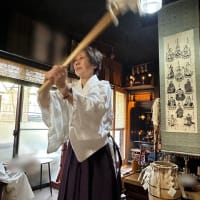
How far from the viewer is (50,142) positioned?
95 centimetres

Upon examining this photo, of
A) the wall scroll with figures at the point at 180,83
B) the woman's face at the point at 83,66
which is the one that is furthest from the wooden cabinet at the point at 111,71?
the woman's face at the point at 83,66

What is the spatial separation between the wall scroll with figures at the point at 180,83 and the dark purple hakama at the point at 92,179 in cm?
99

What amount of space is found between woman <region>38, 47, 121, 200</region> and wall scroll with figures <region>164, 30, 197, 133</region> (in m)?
0.90

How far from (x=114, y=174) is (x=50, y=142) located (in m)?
0.34

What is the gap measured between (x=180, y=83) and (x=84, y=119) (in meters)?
1.19

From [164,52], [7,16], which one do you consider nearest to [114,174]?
[164,52]

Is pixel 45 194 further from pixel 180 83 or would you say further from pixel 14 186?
pixel 180 83

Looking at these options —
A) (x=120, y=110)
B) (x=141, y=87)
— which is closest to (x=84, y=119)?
(x=120, y=110)

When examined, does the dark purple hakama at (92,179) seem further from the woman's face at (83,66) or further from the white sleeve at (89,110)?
the woman's face at (83,66)

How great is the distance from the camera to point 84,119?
0.86 meters

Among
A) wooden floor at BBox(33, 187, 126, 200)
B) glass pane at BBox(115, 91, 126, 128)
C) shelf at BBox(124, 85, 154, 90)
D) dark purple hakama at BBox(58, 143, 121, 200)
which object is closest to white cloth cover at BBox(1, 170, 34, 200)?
wooden floor at BBox(33, 187, 126, 200)

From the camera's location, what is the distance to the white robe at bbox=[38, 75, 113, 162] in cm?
86

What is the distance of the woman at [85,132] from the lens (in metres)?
0.86

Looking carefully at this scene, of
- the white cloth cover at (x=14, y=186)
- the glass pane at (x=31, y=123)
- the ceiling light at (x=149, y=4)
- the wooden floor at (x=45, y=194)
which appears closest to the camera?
the ceiling light at (x=149, y=4)
